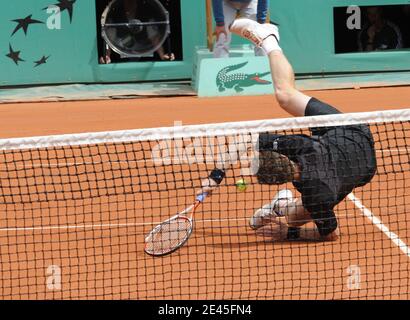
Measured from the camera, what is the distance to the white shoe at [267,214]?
674 cm

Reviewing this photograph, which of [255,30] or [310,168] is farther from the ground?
[255,30]

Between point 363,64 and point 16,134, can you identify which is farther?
point 363,64

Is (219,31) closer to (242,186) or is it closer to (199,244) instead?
(242,186)

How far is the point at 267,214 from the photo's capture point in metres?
6.75

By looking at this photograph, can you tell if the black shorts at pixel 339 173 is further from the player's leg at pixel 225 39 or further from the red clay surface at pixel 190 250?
the player's leg at pixel 225 39

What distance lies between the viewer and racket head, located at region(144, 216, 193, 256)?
6336 millimetres

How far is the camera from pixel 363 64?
15344mm

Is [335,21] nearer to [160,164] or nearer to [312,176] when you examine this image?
[160,164]

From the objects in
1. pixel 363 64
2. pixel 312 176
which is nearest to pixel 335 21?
pixel 363 64

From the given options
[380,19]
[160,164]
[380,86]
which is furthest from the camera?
[380,19]

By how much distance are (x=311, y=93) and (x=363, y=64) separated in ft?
4.96

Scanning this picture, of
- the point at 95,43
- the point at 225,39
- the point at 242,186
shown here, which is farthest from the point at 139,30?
the point at 242,186

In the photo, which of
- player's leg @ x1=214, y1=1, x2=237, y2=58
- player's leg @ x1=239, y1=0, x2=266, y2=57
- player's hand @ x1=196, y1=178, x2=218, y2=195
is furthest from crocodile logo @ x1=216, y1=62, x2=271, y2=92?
player's hand @ x1=196, y1=178, x2=218, y2=195

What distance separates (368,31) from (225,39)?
9.92 ft
